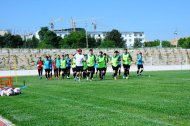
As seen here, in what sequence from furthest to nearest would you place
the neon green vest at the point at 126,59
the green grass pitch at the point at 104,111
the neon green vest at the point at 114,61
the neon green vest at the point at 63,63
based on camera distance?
the neon green vest at the point at 63,63 < the neon green vest at the point at 126,59 < the neon green vest at the point at 114,61 < the green grass pitch at the point at 104,111

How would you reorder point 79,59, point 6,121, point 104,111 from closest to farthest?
point 6,121 → point 104,111 → point 79,59

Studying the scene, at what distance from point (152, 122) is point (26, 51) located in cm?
7131

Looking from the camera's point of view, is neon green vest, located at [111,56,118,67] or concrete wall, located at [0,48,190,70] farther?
concrete wall, located at [0,48,190,70]

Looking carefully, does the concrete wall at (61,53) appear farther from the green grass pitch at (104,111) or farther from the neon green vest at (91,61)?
the green grass pitch at (104,111)

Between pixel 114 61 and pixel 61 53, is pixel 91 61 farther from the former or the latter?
pixel 61 53

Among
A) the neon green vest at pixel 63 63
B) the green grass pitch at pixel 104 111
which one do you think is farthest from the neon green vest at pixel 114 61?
the green grass pitch at pixel 104 111

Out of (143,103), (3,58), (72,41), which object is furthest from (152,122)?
(72,41)

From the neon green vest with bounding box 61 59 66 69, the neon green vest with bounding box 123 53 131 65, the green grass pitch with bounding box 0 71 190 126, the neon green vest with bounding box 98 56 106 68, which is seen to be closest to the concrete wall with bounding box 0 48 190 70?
the neon green vest with bounding box 61 59 66 69

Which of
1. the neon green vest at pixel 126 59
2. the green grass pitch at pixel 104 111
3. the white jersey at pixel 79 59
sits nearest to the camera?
the green grass pitch at pixel 104 111

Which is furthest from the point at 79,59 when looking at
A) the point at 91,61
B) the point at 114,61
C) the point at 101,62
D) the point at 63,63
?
the point at 63,63

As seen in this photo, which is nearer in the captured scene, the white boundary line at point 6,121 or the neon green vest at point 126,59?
the white boundary line at point 6,121

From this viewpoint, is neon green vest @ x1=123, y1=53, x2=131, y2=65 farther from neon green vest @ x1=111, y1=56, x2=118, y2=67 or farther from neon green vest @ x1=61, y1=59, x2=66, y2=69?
neon green vest @ x1=61, y1=59, x2=66, y2=69

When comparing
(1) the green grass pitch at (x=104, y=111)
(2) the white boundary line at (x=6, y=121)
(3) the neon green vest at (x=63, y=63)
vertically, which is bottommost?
(2) the white boundary line at (x=6, y=121)

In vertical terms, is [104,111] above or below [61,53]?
below
